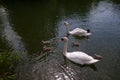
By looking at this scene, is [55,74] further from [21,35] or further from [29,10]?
[29,10]

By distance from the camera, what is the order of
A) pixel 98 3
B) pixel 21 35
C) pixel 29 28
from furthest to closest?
pixel 98 3
pixel 29 28
pixel 21 35

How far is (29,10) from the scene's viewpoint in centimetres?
2534

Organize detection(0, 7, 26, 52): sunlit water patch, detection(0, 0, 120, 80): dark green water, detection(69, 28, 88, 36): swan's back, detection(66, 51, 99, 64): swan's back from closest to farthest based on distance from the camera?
detection(0, 0, 120, 80): dark green water < detection(66, 51, 99, 64): swan's back < detection(0, 7, 26, 52): sunlit water patch < detection(69, 28, 88, 36): swan's back

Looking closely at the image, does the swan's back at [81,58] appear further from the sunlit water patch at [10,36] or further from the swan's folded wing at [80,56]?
the sunlit water patch at [10,36]

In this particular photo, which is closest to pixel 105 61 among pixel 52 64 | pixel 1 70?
pixel 52 64

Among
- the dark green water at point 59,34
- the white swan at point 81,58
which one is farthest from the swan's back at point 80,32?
the white swan at point 81,58

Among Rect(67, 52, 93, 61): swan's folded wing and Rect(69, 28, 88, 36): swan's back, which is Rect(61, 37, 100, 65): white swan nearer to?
Rect(67, 52, 93, 61): swan's folded wing

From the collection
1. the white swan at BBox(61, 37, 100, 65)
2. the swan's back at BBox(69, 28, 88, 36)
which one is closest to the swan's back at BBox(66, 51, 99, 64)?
the white swan at BBox(61, 37, 100, 65)

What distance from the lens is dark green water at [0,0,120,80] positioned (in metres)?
11.8

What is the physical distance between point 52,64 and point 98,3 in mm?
16298

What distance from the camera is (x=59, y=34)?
1722cm

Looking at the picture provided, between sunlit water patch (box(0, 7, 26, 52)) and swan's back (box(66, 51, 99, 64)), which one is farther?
sunlit water patch (box(0, 7, 26, 52))

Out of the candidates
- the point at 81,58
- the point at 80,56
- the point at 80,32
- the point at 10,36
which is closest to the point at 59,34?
the point at 80,32

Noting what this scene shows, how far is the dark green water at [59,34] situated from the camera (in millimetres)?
11805
